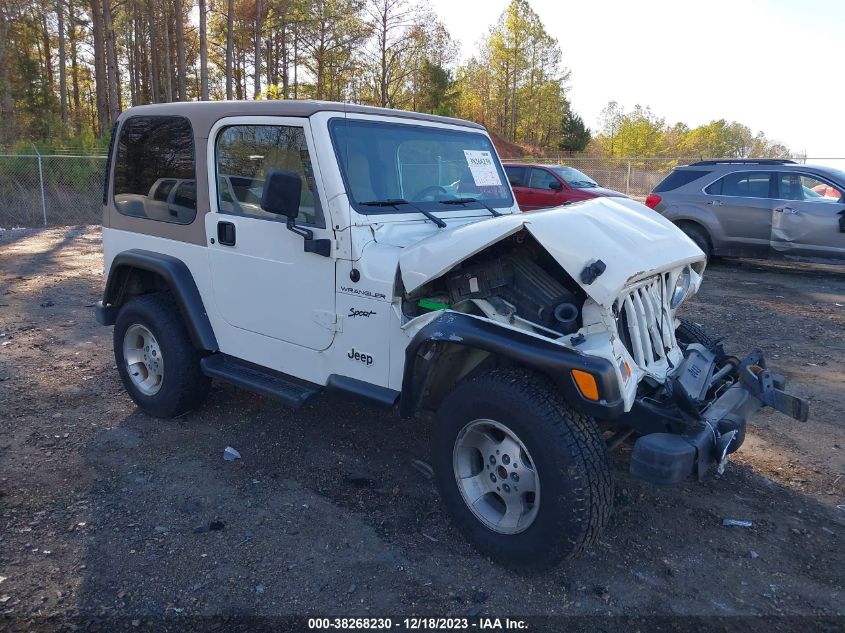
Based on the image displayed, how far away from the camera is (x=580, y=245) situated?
9.55 feet

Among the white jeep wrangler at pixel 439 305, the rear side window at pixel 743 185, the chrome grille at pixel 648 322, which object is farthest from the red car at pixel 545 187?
the chrome grille at pixel 648 322

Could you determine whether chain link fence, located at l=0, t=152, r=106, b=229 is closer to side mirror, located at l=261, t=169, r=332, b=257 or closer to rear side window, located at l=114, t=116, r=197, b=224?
rear side window, located at l=114, t=116, r=197, b=224

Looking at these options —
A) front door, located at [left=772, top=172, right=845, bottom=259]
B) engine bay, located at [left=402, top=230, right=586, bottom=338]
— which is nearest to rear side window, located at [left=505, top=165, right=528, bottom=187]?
front door, located at [left=772, top=172, right=845, bottom=259]

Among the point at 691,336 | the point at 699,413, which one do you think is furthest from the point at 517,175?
the point at 699,413

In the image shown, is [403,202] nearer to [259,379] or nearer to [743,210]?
[259,379]

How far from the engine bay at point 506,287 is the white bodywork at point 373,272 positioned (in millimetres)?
114

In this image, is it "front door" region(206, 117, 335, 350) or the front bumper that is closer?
the front bumper

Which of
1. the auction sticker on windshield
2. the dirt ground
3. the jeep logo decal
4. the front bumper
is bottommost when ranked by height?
Result: the dirt ground

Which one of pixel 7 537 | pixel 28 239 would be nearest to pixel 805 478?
pixel 7 537

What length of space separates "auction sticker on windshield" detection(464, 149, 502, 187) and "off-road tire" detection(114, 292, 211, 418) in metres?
2.27

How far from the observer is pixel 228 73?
77.6ft

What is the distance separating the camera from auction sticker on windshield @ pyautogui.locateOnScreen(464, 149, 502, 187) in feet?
14.3

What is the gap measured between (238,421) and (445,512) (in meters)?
1.93

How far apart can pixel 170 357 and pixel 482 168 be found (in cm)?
251
